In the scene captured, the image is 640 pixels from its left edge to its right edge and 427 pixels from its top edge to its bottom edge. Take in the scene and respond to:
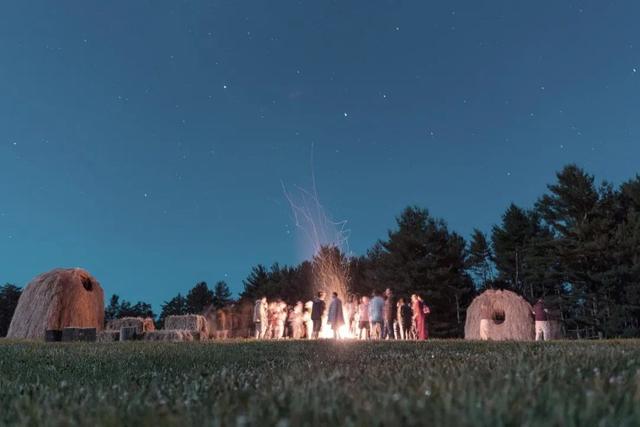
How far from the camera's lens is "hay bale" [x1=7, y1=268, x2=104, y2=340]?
106 ft

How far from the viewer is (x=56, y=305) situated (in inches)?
1267

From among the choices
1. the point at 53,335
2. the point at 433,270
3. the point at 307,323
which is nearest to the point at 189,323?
the point at 307,323

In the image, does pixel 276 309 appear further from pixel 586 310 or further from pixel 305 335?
pixel 586 310

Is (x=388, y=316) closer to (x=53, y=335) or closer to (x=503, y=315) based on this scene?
(x=503, y=315)

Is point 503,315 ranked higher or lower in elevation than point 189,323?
higher

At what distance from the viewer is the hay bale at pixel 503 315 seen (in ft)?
112

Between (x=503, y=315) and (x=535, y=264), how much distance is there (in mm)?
18906

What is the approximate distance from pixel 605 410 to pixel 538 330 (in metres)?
29.2

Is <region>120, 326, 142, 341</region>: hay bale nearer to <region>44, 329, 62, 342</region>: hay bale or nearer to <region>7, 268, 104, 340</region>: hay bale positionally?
<region>44, 329, 62, 342</region>: hay bale

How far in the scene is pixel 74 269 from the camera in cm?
3394

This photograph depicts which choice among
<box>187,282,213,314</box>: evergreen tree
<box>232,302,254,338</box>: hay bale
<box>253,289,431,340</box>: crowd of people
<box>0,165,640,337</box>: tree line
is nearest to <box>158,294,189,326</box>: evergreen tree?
<box>187,282,213,314</box>: evergreen tree

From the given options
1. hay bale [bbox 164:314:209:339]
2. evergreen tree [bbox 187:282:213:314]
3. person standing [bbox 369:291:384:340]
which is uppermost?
evergreen tree [bbox 187:282:213:314]

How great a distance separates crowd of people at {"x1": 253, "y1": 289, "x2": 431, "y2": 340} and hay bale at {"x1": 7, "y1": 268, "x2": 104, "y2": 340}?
10475 millimetres

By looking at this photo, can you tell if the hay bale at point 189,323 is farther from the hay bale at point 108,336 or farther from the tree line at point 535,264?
the tree line at point 535,264
